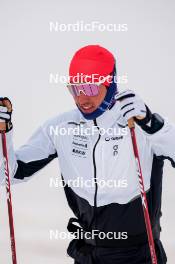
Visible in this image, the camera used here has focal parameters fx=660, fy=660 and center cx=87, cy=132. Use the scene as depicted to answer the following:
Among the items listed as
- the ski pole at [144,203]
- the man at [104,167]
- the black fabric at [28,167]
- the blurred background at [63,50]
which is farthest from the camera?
the blurred background at [63,50]

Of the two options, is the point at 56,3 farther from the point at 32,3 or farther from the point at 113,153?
the point at 113,153

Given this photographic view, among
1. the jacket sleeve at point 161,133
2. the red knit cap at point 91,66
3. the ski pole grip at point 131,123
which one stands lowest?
the jacket sleeve at point 161,133

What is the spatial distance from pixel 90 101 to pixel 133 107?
0.30 m

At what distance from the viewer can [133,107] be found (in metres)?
2.69

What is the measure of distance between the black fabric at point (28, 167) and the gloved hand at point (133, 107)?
0.64 m

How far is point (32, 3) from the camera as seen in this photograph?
609 cm

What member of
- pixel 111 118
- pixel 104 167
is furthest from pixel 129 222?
pixel 111 118

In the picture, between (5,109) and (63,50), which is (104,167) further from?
(63,50)

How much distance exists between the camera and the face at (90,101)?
9.59ft

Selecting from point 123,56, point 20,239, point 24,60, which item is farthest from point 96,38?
point 20,239

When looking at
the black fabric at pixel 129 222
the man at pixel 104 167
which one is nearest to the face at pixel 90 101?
the man at pixel 104 167

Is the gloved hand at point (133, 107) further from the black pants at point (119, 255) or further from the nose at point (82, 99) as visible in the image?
the black pants at point (119, 255)

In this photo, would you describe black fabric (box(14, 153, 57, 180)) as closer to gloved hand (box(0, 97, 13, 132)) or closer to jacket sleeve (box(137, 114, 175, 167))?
gloved hand (box(0, 97, 13, 132))

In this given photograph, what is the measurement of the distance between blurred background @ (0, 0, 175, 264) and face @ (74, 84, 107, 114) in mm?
2610
